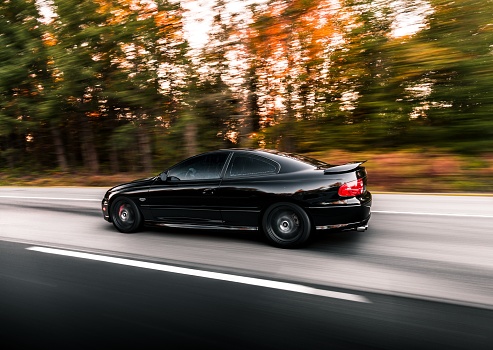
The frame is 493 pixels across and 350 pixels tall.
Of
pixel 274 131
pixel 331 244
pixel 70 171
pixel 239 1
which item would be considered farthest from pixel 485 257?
pixel 70 171

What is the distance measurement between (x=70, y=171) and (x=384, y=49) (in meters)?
19.8

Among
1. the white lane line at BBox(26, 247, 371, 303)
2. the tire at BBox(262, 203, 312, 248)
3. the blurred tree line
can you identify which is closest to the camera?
the white lane line at BBox(26, 247, 371, 303)

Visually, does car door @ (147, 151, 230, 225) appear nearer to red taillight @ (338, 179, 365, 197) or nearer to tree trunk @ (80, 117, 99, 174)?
red taillight @ (338, 179, 365, 197)

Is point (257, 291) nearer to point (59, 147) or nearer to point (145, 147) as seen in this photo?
point (145, 147)

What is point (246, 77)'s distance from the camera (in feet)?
63.1

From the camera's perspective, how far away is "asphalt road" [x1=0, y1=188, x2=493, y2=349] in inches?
123

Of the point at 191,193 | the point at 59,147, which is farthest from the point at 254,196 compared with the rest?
the point at 59,147

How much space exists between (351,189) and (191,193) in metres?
2.34

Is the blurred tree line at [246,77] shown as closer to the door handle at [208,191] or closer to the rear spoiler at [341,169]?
the rear spoiler at [341,169]

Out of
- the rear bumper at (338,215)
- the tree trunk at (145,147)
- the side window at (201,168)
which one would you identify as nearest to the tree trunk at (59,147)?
the tree trunk at (145,147)

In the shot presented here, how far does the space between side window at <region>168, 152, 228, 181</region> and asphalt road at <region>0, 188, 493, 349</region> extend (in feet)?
3.12

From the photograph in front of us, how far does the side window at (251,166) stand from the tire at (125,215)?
189 cm

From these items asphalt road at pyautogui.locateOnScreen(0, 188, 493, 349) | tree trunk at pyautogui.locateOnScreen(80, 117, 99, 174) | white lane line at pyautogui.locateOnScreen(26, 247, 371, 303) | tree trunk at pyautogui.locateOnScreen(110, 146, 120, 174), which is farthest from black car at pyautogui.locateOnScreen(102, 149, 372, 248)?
tree trunk at pyautogui.locateOnScreen(80, 117, 99, 174)

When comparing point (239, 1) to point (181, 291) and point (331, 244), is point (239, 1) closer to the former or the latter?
point (331, 244)
